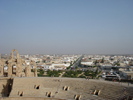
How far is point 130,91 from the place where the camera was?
21547 mm

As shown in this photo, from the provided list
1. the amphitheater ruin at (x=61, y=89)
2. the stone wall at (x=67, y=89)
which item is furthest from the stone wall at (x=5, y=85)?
the stone wall at (x=67, y=89)

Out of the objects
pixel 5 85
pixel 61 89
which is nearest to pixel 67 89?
pixel 61 89

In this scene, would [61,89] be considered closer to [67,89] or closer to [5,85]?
[67,89]

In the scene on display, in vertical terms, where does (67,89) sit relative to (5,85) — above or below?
below

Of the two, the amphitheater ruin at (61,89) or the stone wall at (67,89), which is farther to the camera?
the stone wall at (67,89)

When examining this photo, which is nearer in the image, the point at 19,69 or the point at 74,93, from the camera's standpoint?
the point at 74,93

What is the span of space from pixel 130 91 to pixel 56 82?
12.6m

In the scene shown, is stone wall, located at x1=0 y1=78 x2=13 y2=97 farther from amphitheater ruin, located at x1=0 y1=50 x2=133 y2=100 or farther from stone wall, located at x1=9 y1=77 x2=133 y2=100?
stone wall, located at x1=9 y1=77 x2=133 y2=100

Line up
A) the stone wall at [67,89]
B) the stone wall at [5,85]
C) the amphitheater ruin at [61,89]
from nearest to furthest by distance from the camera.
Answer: the amphitheater ruin at [61,89], the stone wall at [67,89], the stone wall at [5,85]

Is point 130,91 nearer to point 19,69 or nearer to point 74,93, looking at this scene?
point 74,93

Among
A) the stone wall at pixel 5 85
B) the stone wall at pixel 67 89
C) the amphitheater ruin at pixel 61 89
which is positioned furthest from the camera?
the stone wall at pixel 5 85

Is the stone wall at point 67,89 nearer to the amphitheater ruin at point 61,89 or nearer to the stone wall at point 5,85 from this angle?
the amphitheater ruin at point 61,89

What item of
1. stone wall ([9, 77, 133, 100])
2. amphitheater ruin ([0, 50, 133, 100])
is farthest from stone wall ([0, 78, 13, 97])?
stone wall ([9, 77, 133, 100])

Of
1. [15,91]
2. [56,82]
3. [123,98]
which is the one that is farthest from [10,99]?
[123,98]
